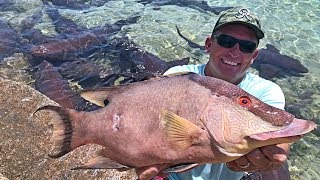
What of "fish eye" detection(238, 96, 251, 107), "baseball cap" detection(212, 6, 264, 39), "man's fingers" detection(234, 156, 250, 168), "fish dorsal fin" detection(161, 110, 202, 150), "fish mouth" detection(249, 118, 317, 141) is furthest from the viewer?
"baseball cap" detection(212, 6, 264, 39)

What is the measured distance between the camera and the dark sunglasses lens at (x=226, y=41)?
10.7 ft

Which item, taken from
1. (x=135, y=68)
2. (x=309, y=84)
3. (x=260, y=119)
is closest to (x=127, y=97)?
(x=260, y=119)

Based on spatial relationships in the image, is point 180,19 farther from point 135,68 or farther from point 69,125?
point 69,125

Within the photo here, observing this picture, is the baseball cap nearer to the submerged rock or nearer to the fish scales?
the fish scales

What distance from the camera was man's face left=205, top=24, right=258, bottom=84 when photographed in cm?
326

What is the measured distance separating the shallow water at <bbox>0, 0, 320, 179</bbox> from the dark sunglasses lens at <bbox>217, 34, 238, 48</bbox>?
12.2 ft

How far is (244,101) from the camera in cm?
214

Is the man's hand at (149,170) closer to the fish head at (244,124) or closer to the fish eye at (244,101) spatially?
the fish head at (244,124)

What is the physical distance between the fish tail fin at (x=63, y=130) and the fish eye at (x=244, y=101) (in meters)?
1.06

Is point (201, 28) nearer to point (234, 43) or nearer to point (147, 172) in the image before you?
point (234, 43)

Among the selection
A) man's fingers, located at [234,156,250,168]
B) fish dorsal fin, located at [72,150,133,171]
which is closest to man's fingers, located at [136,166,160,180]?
fish dorsal fin, located at [72,150,133,171]

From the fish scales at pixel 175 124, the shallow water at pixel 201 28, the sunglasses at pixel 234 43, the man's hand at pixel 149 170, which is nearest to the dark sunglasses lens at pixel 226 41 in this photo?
the sunglasses at pixel 234 43

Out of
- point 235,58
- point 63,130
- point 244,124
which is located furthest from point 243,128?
point 235,58

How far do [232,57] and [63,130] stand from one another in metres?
1.64
